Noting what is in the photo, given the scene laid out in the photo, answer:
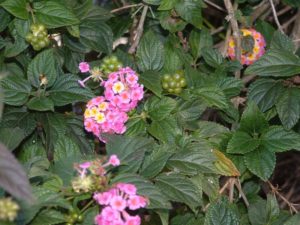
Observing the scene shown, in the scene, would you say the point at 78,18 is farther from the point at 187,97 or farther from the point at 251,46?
the point at 251,46

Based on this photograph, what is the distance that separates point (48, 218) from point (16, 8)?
0.78 metres

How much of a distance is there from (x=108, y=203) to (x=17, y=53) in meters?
0.81

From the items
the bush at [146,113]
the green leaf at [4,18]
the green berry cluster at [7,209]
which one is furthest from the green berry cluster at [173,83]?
the green berry cluster at [7,209]

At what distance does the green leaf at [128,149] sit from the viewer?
1.52 m

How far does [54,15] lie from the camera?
1.93m

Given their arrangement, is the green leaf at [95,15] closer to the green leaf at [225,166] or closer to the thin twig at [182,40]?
the thin twig at [182,40]

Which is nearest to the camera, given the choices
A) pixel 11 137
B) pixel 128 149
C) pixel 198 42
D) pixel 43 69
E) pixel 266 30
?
pixel 128 149

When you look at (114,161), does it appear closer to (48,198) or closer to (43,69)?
(48,198)

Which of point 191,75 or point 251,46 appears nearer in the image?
point 191,75

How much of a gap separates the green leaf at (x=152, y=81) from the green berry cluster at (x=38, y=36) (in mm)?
326

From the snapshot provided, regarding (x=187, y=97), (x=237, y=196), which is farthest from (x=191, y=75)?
(x=237, y=196)

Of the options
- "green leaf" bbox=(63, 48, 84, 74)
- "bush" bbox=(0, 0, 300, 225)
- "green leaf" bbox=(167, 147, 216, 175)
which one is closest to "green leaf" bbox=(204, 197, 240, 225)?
"bush" bbox=(0, 0, 300, 225)

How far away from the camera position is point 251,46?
2355mm

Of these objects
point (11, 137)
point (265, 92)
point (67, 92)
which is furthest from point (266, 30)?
point (11, 137)
